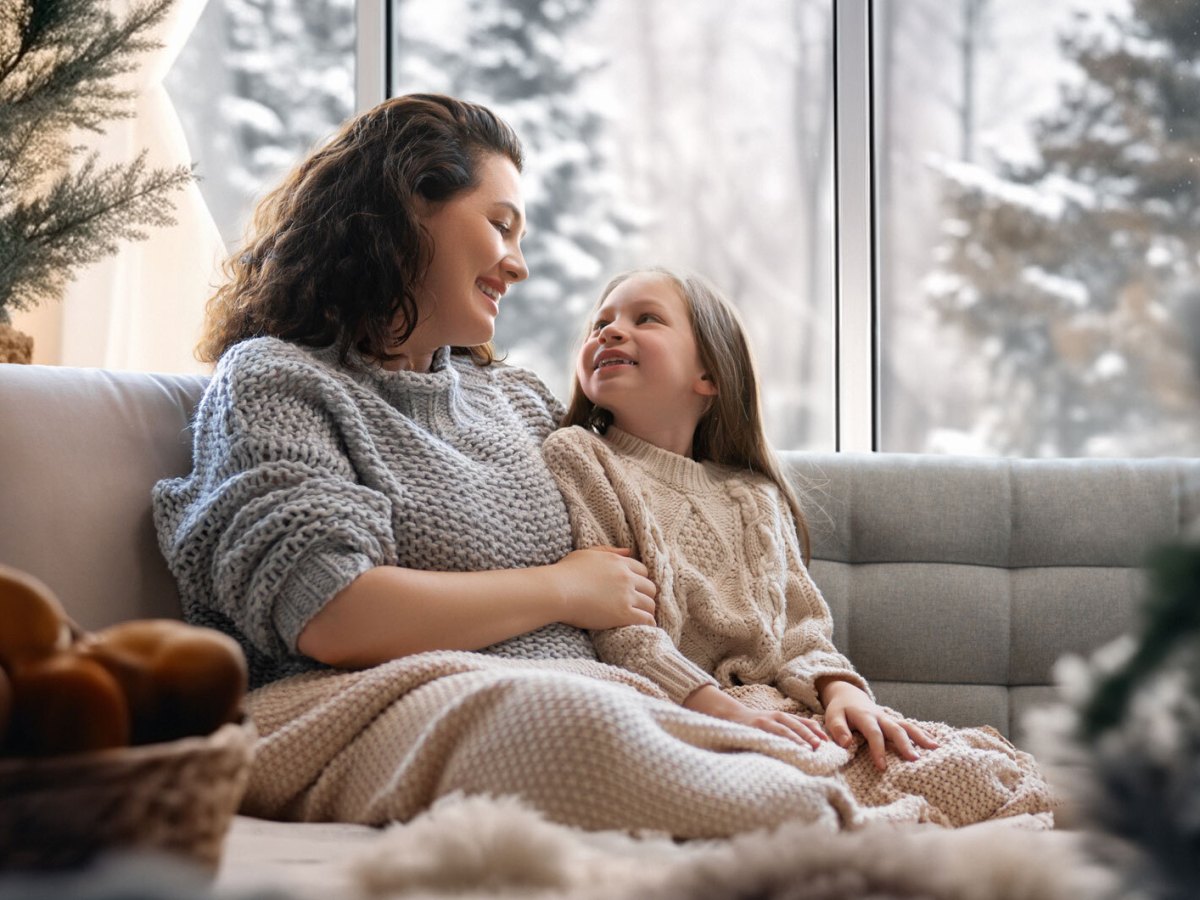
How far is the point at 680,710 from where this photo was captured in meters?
1.24

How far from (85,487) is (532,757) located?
2.27ft

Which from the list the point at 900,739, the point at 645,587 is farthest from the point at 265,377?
the point at 900,739

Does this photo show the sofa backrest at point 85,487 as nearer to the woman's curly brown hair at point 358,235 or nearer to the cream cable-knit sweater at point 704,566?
the woman's curly brown hair at point 358,235

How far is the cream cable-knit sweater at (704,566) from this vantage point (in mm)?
1667

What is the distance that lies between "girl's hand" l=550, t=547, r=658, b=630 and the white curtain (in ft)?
4.54

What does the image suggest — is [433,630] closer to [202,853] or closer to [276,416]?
[276,416]

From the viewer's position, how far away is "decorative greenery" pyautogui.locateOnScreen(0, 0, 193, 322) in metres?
2.08

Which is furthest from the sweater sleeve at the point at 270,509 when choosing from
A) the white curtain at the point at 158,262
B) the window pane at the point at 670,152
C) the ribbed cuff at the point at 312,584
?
the window pane at the point at 670,152

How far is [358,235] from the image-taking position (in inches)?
65.1

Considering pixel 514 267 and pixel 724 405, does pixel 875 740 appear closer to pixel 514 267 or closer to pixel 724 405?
pixel 724 405

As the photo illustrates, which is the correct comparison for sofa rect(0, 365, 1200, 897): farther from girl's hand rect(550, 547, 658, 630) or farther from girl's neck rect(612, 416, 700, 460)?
girl's hand rect(550, 547, 658, 630)

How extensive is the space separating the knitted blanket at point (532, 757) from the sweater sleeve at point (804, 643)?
204mm

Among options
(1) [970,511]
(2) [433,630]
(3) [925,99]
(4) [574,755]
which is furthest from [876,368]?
(4) [574,755]

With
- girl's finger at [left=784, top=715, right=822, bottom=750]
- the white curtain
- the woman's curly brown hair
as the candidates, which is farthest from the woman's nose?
the white curtain
